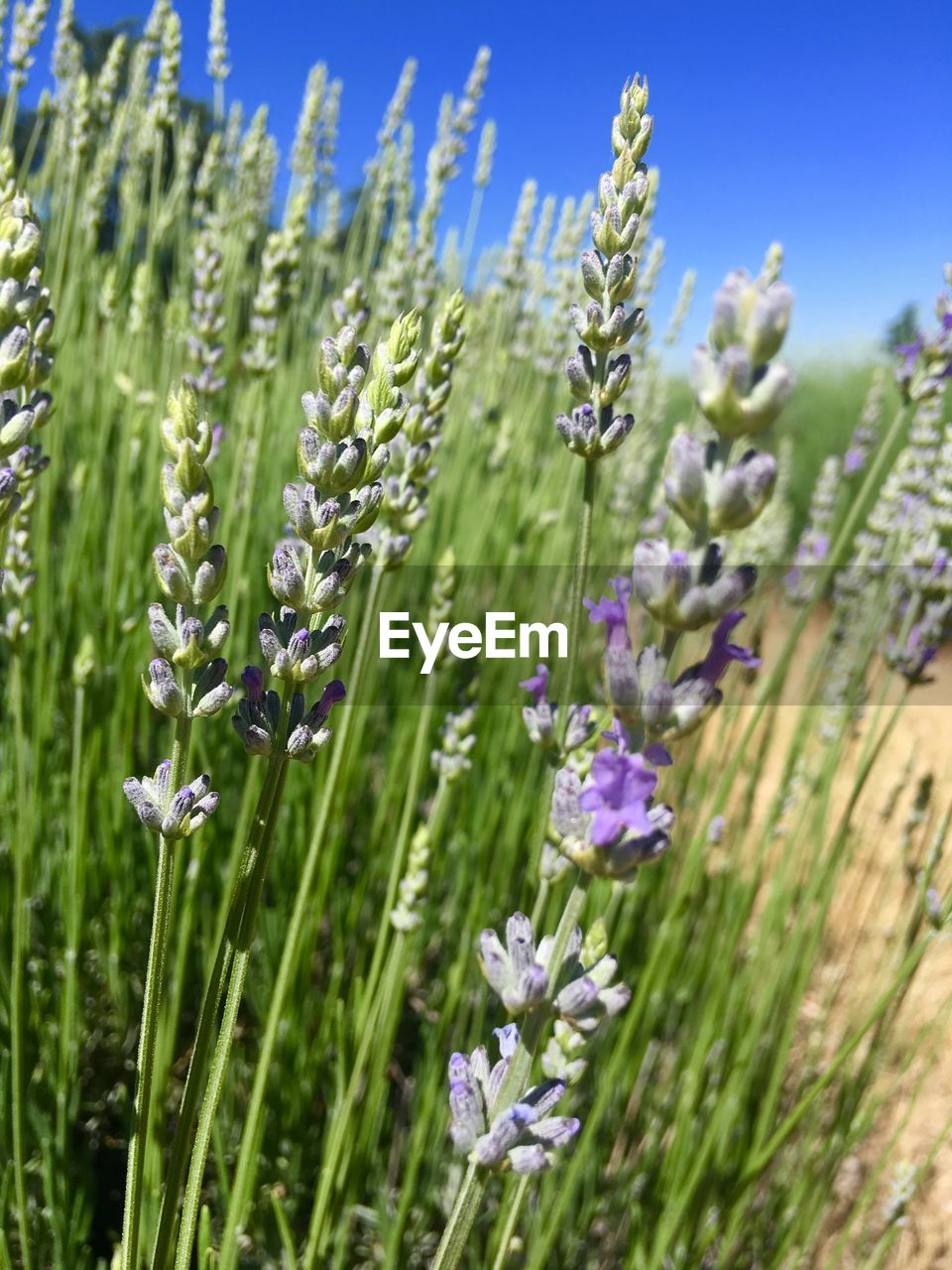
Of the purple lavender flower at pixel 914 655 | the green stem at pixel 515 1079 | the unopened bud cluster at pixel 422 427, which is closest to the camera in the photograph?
the green stem at pixel 515 1079

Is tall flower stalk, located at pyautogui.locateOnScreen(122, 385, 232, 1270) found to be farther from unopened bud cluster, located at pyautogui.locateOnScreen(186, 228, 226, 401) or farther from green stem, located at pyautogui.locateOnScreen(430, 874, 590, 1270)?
unopened bud cluster, located at pyautogui.locateOnScreen(186, 228, 226, 401)

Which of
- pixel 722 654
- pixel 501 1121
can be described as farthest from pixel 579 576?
pixel 501 1121

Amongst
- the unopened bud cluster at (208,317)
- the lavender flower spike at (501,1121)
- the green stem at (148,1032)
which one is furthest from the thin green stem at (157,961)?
the unopened bud cluster at (208,317)

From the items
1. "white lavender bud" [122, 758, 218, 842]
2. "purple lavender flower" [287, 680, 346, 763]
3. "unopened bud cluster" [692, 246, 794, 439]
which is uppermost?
"unopened bud cluster" [692, 246, 794, 439]

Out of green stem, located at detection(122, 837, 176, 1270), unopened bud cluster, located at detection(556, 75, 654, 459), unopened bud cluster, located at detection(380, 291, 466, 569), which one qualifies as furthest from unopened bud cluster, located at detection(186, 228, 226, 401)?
green stem, located at detection(122, 837, 176, 1270)

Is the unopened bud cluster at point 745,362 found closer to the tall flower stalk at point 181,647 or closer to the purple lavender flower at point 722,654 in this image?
the purple lavender flower at point 722,654

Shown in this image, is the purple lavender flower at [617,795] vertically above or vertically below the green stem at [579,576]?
below

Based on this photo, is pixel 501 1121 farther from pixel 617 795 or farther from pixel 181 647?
pixel 181 647

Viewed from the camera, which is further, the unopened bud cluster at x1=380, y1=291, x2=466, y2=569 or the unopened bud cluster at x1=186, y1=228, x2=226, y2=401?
the unopened bud cluster at x1=186, y1=228, x2=226, y2=401
